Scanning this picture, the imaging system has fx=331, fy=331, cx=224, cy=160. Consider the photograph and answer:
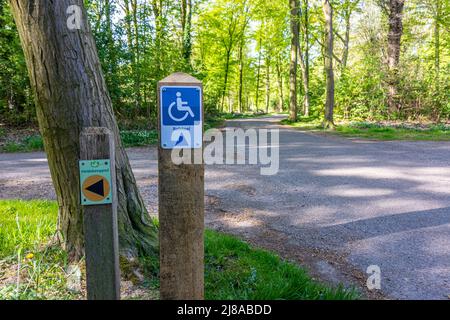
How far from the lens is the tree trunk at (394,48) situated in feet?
56.9

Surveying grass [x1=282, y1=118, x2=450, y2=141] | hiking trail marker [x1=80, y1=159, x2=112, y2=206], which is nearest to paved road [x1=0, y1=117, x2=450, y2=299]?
hiking trail marker [x1=80, y1=159, x2=112, y2=206]

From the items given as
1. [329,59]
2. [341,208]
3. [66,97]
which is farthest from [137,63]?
[66,97]

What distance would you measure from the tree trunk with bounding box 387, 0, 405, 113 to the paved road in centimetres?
923

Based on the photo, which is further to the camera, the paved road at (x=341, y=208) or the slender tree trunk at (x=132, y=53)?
the slender tree trunk at (x=132, y=53)

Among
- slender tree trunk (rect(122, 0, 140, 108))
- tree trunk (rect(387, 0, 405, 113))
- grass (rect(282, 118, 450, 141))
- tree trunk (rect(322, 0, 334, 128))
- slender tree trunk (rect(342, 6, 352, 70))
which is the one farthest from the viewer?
slender tree trunk (rect(342, 6, 352, 70))

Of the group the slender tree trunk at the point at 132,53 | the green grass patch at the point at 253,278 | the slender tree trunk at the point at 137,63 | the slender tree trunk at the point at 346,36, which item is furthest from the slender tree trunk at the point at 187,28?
the green grass patch at the point at 253,278

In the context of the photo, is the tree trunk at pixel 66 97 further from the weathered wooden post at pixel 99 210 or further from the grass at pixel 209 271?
the weathered wooden post at pixel 99 210

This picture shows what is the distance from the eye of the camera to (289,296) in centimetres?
255

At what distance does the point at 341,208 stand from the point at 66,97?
3.97 metres

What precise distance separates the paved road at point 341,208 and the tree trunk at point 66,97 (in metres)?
1.92

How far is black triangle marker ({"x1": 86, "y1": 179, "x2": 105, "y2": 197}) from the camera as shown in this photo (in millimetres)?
1658

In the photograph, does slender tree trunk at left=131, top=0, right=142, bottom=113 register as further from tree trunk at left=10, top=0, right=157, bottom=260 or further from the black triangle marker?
the black triangle marker

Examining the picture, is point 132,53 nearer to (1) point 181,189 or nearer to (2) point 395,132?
(2) point 395,132
